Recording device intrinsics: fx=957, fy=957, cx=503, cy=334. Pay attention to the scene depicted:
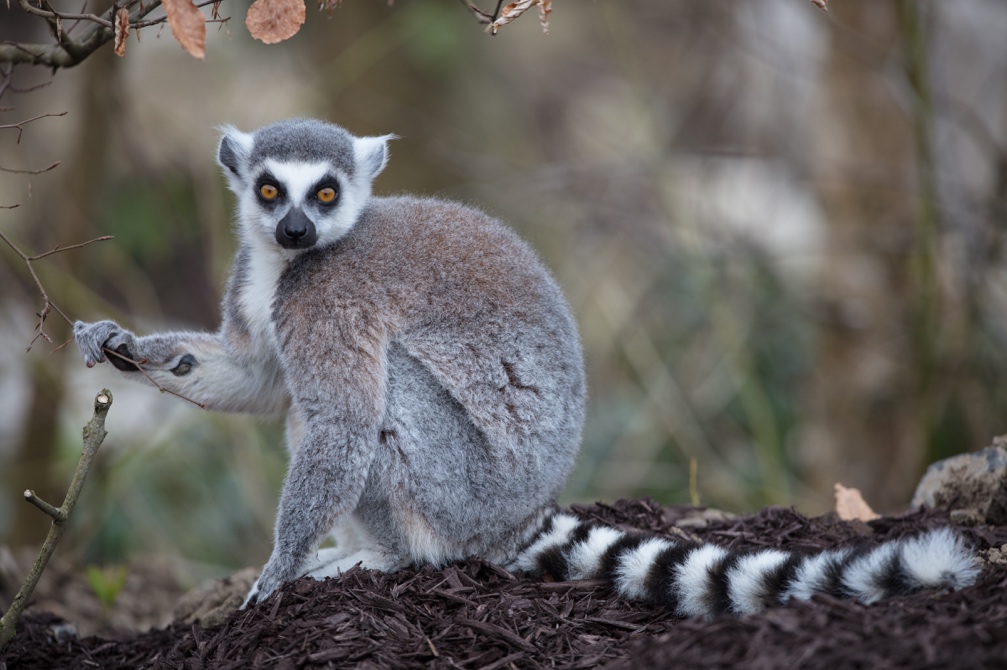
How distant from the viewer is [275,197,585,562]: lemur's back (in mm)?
4395

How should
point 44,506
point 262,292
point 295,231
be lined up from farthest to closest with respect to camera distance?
1. point 262,292
2. point 295,231
3. point 44,506

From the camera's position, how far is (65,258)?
26.1ft

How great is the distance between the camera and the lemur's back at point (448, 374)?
4395 mm

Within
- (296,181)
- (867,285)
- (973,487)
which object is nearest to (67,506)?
(296,181)

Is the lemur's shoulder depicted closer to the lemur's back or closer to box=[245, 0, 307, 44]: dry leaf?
the lemur's back

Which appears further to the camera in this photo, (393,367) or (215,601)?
(215,601)

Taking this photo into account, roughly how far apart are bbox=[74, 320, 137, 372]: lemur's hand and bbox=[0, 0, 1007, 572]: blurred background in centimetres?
236

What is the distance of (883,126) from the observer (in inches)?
357

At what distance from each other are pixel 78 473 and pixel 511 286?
2105 millimetres

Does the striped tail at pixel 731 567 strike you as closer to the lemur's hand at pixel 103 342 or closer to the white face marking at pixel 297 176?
the white face marking at pixel 297 176

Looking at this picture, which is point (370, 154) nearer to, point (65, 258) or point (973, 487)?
point (973, 487)

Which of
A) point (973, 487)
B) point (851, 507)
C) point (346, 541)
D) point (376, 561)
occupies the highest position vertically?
point (973, 487)

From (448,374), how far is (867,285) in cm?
571

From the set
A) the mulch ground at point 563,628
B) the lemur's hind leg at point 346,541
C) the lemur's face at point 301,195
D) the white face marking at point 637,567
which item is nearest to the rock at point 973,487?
the mulch ground at point 563,628
